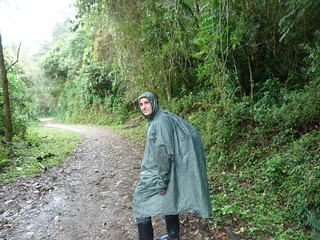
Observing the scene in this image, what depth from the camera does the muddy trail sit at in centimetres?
420

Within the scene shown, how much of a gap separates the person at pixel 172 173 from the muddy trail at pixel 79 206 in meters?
1.08

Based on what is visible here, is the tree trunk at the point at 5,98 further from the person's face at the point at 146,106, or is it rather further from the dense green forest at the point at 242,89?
the person's face at the point at 146,106

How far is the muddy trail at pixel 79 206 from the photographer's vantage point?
4.20 m

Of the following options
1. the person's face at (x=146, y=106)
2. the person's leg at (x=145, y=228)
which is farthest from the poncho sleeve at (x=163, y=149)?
the person's leg at (x=145, y=228)

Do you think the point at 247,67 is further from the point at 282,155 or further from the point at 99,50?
the point at 99,50

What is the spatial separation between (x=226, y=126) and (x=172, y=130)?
13.9 ft

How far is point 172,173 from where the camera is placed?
314cm

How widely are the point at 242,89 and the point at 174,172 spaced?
590cm

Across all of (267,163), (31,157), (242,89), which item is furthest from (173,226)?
(31,157)

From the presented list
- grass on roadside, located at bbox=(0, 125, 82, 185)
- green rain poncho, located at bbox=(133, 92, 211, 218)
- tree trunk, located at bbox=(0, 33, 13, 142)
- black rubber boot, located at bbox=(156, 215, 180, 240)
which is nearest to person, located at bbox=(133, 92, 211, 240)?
green rain poncho, located at bbox=(133, 92, 211, 218)

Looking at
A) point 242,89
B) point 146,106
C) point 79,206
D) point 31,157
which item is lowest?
point 79,206

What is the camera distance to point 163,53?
34.3 ft

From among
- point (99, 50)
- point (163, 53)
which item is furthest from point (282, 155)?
point (99, 50)

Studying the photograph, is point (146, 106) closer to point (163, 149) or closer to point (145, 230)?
point (163, 149)
